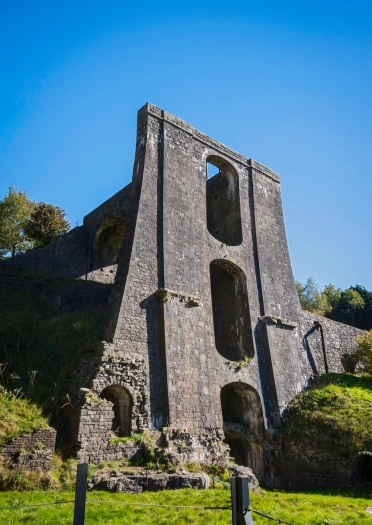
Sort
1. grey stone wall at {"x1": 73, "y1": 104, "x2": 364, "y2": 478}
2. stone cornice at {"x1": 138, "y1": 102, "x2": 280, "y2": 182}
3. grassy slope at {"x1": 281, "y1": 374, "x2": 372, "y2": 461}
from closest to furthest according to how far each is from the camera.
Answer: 1. grey stone wall at {"x1": 73, "y1": 104, "x2": 364, "y2": 478}
2. grassy slope at {"x1": 281, "y1": 374, "x2": 372, "y2": 461}
3. stone cornice at {"x1": 138, "y1": 102, "x2": 280, "y2": 182}

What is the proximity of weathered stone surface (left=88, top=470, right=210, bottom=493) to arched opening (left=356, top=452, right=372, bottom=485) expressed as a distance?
18.6 feet

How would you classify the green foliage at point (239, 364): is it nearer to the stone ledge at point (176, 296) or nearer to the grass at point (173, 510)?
the stone ledge at point (176, 296)

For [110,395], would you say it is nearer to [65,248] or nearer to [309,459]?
[309,459]

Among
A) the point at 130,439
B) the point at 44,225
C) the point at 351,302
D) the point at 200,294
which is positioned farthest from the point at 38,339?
the point at 351,302

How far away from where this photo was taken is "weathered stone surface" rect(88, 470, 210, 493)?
10.5 m

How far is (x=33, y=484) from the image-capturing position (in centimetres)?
973

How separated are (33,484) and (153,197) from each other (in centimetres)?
1036

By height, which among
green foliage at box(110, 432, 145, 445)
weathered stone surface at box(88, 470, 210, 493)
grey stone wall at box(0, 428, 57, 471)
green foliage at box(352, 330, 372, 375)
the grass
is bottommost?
the grass

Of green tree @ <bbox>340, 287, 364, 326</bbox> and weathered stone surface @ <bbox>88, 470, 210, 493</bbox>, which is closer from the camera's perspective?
weathered stone surface @ <bbox>88, 470, 210, 493</bbox>

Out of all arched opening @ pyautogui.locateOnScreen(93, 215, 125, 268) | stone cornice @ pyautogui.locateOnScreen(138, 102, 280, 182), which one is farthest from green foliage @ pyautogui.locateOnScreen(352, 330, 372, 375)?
arched opening @ pyautogui.locateOnScreen(93, 215, 125, 268)

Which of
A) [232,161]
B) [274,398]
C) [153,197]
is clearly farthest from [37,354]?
[232,161]

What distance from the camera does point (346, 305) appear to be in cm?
3634

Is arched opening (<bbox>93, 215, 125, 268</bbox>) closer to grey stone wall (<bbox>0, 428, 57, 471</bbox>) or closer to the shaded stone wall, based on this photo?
the shaded stone wall

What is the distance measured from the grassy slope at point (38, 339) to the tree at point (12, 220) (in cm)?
1044
